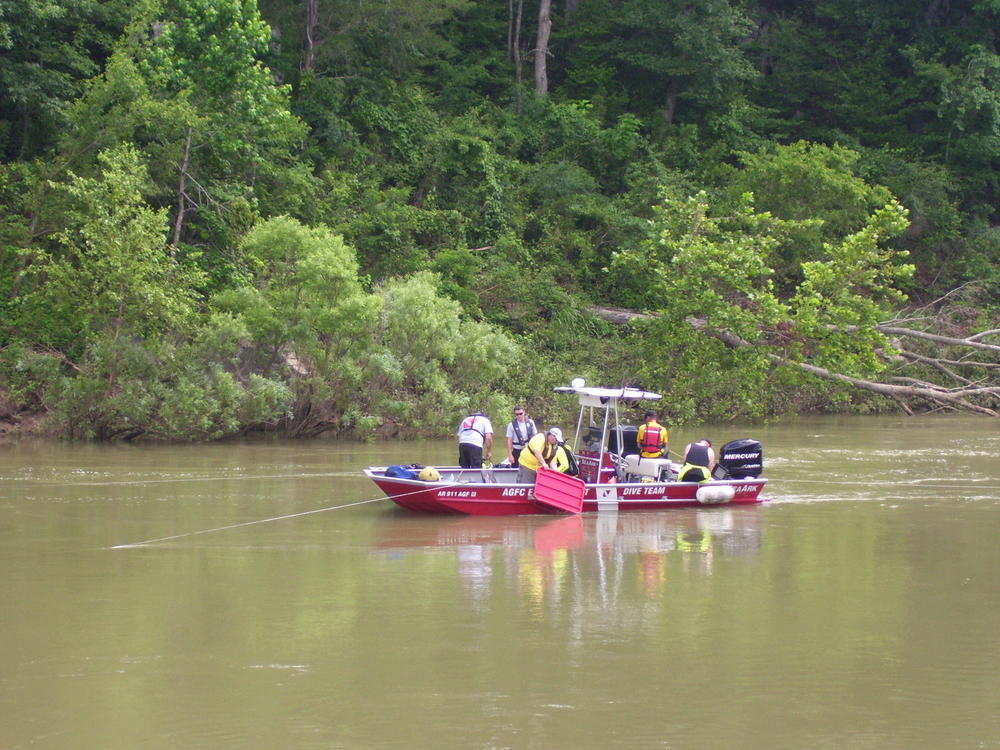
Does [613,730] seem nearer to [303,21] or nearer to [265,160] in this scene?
[265,160]

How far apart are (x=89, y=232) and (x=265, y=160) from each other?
Result: 873 centimetres

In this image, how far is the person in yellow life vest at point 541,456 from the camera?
1786cm

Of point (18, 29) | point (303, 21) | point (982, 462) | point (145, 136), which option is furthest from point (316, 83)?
point (982, 462)

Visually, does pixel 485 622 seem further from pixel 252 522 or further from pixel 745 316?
pixel 745 316

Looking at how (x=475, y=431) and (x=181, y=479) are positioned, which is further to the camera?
(x=181, y=479)

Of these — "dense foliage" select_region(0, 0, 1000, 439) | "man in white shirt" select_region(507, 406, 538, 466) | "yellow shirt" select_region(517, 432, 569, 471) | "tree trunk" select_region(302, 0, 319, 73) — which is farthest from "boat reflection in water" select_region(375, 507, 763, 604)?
"tree trunk" select_region(302, 0, 319, 73)

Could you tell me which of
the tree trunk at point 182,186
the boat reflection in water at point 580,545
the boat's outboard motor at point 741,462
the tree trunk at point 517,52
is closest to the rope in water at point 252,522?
the boat reflection in water at point 580,545

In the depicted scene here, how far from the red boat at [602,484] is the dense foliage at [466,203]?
883 centimetres

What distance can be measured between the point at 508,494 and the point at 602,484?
151 centimetres

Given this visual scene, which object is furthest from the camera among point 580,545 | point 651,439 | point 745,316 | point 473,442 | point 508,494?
point 745,316

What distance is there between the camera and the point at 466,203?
38.8 m

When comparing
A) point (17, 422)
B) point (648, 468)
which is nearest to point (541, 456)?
point (648, 468)

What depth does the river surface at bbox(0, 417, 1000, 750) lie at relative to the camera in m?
8.30

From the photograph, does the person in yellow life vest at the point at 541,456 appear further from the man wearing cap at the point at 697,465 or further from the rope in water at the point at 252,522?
the man wearing cap at the point at 697,465
